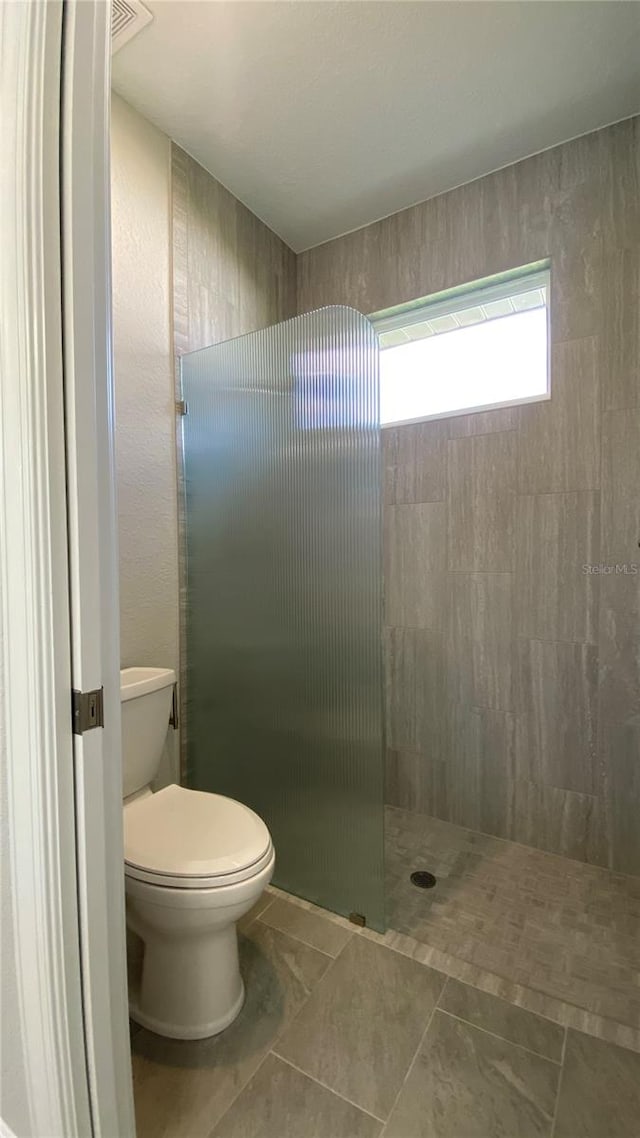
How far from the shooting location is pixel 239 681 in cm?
176

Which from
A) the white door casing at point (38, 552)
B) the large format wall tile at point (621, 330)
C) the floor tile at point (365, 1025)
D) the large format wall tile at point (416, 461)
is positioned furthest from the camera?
the large format wall tile at point (416, 461)

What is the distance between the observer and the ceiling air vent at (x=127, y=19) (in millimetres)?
1297

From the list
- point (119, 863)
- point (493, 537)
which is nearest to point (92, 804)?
point (119, 863)

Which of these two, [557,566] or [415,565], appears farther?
[415,565]

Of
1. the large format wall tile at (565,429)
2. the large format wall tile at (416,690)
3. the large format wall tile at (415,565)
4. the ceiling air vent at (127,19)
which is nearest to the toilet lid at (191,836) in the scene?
the large format wall tile at (416,690)

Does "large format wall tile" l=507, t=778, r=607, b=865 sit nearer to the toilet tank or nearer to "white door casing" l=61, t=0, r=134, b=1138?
the toilet tank

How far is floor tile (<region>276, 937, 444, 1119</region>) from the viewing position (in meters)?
1.07

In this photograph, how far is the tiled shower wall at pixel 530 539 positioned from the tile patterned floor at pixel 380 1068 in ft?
2.70

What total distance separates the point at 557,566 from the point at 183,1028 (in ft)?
6.04

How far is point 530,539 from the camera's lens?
189 centimetres

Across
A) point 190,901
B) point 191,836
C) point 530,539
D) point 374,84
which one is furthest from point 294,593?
point 374,84

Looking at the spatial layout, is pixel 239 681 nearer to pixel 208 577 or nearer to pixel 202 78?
pixel 208 577

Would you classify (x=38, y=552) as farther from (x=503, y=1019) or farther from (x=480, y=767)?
(x=480, y=767)

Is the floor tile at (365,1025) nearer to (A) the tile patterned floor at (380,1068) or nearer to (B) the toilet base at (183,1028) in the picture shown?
(A) the tile patterned floor at (380,1068)
